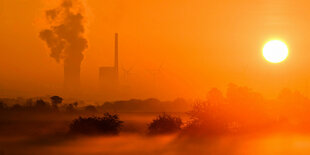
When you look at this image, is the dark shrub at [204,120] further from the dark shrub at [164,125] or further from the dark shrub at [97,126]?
the dark shrub at [97,126]

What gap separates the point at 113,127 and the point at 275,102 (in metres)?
31.8

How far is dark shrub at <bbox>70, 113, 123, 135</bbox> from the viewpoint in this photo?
68938 millimetres

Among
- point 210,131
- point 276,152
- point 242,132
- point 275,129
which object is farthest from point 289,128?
point 276,152

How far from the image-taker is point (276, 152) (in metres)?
44.6

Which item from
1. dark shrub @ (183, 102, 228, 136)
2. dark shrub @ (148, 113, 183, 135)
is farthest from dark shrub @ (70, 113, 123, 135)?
dark shrub @ (183, 102, 228, 136)

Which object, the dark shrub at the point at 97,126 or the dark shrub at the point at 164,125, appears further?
the dark shrub at the point at 164,125

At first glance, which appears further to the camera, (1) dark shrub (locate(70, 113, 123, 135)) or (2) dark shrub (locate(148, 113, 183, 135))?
(2) dark shrub (locate(148, 113, 183, 135))

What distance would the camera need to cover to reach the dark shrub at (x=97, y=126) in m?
68.9

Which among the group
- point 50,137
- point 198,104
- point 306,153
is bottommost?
point 306,153

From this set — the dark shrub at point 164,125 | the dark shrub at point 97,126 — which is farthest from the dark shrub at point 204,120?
the dark shrub at point 97,126

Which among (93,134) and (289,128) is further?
(289,128)

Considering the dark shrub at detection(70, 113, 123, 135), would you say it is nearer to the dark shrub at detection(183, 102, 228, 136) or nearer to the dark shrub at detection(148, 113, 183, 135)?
the dark shrub at detection(148, 113, 183, 135)

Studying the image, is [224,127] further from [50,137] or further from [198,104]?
[50,137]

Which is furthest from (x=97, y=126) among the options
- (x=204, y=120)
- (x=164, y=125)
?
(x=204, y=120)
